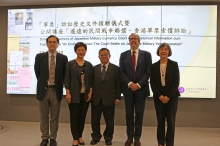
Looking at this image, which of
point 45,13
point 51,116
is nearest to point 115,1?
point 45,13

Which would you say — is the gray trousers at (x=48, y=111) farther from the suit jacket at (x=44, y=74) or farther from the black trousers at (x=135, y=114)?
the black trousers at (x=135, y=114)

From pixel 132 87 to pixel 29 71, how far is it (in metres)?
2.56

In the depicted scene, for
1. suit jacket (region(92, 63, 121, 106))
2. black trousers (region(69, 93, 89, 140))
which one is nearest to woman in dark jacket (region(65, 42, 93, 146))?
black trousers (region(69, 93, 89, 140))

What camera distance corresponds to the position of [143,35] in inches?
165

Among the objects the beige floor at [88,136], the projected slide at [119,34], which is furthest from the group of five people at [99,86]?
the projected slide at [119,34]

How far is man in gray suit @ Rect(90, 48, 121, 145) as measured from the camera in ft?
9.78

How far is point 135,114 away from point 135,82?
0.45 metres

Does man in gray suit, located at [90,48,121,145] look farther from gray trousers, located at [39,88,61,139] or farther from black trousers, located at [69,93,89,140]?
gray trousers, located at [39,88,61,139]

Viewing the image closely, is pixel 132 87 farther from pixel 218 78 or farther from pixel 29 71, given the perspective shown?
pixel 29 71

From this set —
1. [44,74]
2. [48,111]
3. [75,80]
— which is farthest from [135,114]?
[44,74]

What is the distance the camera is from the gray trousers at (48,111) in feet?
9.49

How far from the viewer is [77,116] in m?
2.92

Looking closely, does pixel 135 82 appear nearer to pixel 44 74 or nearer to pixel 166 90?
pixel 166 90

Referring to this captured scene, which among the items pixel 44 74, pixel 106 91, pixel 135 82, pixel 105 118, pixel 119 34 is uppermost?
pixel 119 34
